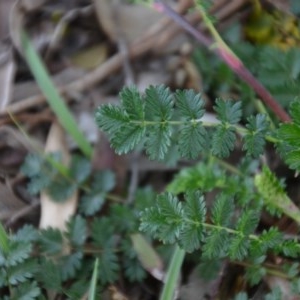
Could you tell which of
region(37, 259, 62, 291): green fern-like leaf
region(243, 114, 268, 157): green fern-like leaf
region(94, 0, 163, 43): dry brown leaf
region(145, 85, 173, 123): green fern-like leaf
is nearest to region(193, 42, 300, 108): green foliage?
region(94, 0, 163, 43): dry brown leaf

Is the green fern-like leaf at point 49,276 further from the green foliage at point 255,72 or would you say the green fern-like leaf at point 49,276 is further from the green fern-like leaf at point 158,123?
the green foliage at point 255,72

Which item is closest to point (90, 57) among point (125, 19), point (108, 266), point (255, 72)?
point (125, 19)

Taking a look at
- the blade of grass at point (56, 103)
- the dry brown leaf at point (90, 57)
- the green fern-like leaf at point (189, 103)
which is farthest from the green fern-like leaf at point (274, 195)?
the dry brown leaf at point (90, 57)

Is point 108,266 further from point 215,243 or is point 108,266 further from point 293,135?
point 293,135

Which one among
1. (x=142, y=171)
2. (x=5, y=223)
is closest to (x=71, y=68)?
(x=142, y=171)

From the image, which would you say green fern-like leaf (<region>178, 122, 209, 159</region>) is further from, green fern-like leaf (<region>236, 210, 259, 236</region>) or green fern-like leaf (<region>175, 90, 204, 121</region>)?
green fern-like leaf (<region>236, 210, 259, 236</region>)

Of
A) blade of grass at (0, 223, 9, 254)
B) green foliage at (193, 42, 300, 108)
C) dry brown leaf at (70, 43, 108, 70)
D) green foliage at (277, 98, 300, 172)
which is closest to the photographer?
green foliage at (277, 98, 300, 172)

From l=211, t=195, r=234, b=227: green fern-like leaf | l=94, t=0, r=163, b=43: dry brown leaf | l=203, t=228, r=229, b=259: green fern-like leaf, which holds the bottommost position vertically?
l=203, t=228, r=229, b=259: green fern-like leaf
